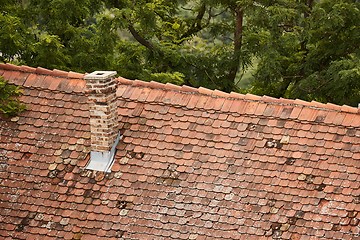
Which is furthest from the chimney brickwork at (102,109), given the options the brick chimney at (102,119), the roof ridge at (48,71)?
the roof ridge at (48,71)

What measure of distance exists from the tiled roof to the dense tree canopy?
16.1 ft

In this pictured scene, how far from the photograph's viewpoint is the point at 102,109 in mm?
12016

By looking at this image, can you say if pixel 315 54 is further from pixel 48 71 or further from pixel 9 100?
pixel 9 100

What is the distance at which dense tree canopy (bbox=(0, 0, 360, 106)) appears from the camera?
18.1 metres

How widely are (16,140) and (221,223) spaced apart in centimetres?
410

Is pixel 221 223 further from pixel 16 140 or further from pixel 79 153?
pixel 16 140

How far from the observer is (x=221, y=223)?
11375mm

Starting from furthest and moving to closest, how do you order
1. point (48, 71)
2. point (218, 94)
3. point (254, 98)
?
point (48, 71)
point (218, 94)
point (254, 98)

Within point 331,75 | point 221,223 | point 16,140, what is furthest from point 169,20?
point 221,223

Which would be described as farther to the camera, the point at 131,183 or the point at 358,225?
the point at 131,183

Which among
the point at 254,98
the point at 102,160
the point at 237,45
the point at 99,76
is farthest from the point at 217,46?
the point at 99,76

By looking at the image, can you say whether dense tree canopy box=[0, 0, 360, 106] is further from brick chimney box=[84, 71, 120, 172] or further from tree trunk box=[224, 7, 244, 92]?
brick chimney box=[84, 71, 120, 172]

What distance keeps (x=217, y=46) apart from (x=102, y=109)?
31.0ft

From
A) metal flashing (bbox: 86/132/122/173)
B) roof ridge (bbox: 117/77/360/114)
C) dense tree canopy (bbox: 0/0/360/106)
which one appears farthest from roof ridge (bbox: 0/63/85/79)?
dense tree canopy (bbox: 0/0/360/106)
